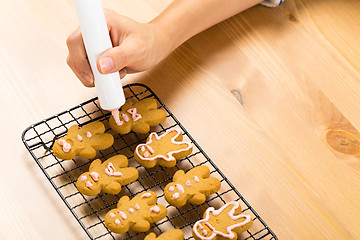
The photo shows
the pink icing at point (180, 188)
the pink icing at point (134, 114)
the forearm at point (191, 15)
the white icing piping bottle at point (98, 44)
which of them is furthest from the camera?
the forearm at point (191, 15)

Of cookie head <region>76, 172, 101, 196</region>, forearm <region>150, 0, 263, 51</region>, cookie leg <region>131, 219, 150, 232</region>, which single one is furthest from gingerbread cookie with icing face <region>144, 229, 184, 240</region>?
forearm <region>150, 0, 263, 51</region>

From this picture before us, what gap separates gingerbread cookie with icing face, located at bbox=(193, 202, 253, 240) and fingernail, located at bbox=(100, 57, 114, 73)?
1.06 feet

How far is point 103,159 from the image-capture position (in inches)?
45.7

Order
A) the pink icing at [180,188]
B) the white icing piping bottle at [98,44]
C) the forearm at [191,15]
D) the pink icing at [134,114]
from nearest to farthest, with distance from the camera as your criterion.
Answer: the white icing piping bottle at [98,44], the pink icing at [180,188], the pink icing at [134,114], the forearm at [191,15]

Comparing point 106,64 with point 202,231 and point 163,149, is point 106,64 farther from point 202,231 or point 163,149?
point 202,231

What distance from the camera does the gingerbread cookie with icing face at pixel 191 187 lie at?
42.0 inches

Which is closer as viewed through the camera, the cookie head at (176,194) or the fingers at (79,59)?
the cookie head at (176,194)

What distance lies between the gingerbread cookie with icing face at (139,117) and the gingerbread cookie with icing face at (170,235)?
0.24m

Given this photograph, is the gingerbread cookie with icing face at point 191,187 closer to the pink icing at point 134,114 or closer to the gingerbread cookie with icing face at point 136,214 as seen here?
the gingerbread cookie with icing face at point 136,214

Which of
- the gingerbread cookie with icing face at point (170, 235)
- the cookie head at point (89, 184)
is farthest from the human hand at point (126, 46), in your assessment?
the gingerbread cookie with icing face at point (170, 235)

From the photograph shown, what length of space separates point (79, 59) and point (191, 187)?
37 centimetres

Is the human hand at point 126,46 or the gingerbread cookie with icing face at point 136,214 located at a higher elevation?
the human hand at point 126,46

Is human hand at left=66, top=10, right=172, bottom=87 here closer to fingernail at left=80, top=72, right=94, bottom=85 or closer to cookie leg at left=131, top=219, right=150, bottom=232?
fingernail at left=80, top=72, right=94, bottom=85

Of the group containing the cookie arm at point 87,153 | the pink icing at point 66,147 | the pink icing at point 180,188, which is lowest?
the pink icing at point 180,188
